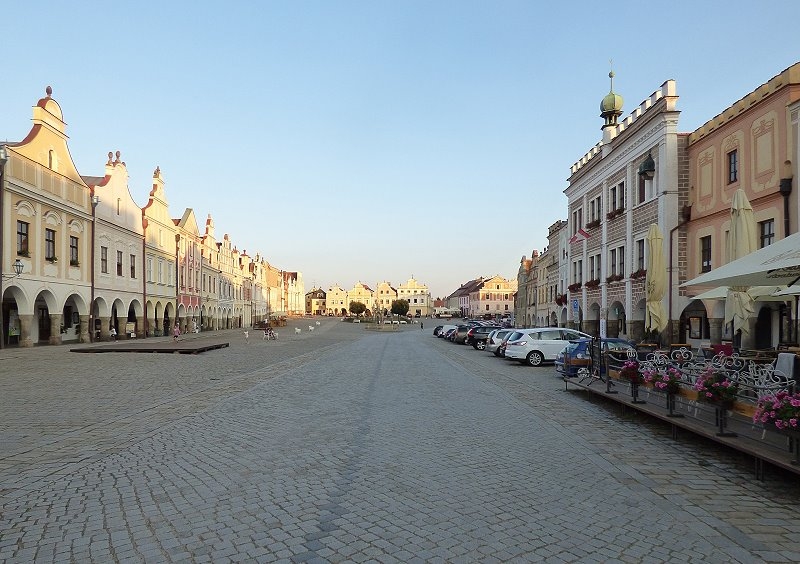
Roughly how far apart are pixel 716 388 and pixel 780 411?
5.05 ft

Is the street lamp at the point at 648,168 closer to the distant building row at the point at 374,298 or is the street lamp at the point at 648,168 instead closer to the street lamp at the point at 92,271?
the street lamp at the point at 92,271

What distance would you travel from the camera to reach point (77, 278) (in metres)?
33.6

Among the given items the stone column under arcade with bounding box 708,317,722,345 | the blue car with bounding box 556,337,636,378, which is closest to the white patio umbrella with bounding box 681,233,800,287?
the blue car with bounding box 556,337,636,378

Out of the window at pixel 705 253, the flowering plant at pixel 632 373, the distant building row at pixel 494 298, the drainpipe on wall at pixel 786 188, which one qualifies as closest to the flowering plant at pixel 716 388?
the flowering plant at pixel 632 373

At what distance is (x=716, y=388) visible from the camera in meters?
7.46

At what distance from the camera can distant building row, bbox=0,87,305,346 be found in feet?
94.0

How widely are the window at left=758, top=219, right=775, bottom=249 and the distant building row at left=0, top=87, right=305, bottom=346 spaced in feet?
106

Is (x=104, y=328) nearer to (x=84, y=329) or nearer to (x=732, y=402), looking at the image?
(x=84, y=329)

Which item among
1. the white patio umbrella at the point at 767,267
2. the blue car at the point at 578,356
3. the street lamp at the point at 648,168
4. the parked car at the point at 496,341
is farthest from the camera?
the parked car at the point at 496,341

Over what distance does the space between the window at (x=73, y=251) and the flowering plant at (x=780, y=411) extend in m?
35.6

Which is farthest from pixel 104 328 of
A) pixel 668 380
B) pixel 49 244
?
pixel 668 380

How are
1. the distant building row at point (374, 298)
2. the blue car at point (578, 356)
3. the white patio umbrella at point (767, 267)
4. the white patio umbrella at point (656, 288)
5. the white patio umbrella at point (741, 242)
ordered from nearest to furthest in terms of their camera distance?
the white patio umbrella at point (767, 267) → the white patio umbrella at point (741, 242) → the blue car at point (578, 356) → the white patio umbrella at point (656, 288) → the distant building row at point (374, 298)

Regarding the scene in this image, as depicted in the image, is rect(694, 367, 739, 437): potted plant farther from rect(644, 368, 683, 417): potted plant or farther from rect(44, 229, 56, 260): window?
rect(44, 229, 56, 260): window

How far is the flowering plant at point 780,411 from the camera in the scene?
5.77m
